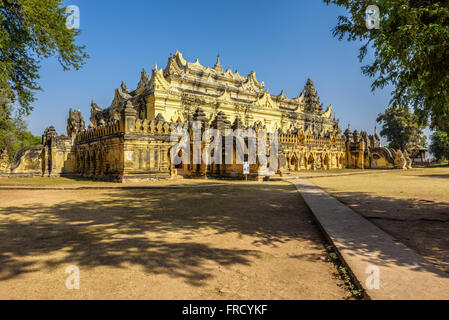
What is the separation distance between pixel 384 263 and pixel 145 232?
4.02 meters

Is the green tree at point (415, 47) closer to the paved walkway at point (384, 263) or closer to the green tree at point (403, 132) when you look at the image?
the paved walkway at point (384, 263)

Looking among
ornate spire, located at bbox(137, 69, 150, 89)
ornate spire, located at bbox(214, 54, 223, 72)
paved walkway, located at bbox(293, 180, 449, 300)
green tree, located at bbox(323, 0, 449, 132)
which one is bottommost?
paved walkway, located at bbox(293, 180, 449, 300)

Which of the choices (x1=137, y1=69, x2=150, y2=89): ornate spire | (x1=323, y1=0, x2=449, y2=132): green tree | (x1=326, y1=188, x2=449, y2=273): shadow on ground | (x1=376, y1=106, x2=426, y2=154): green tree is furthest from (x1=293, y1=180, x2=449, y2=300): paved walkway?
(x1=376, y1=106, x2=426, y2=154): green tree

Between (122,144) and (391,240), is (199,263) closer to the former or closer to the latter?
(391,240)

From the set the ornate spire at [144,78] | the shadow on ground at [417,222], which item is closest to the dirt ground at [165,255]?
the shadow on ground at [417,222]

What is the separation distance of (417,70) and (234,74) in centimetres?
4721

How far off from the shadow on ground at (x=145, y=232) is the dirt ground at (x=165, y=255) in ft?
0.06

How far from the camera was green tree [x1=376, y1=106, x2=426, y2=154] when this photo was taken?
5028 cm

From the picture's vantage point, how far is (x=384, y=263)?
10.9 feet

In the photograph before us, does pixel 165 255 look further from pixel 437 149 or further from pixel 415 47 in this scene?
pixel 437 149

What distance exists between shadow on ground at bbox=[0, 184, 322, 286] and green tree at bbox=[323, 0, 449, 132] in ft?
13.3

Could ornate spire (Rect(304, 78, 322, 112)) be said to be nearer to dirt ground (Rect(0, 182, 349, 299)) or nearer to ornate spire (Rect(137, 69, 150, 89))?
ornate spire (Rect(137, 69, 150, 89))

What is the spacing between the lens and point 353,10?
7086mm

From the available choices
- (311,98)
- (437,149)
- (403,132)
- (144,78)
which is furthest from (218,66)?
(437,149)
